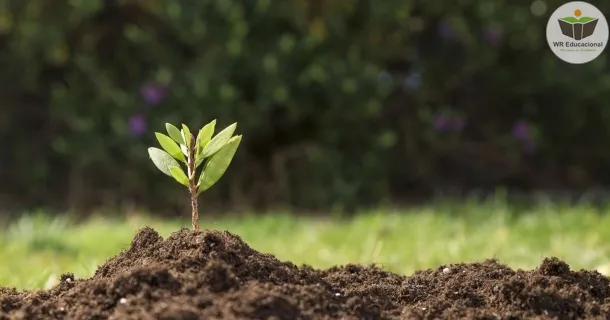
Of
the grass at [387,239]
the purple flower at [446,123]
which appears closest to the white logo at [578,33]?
the grass at [387,239]

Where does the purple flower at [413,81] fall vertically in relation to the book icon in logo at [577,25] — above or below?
above

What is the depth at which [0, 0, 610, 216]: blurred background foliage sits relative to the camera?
219 inches

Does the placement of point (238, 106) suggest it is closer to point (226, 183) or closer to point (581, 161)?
point (226, 183)

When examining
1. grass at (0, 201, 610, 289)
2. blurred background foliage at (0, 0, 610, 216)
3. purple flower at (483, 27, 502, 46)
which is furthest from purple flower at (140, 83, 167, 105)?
purple flower at (483, 27, 502, 46)

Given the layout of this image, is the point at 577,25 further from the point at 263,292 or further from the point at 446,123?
the point at 446,123

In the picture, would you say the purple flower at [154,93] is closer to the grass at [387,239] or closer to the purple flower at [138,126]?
the purple flower at [138,126]

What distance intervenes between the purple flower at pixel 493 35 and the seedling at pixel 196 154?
13.6 ft

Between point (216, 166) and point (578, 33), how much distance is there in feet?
3.36

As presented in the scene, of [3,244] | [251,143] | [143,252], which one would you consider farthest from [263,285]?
[251,143]

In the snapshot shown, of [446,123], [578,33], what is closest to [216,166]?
[578,33]

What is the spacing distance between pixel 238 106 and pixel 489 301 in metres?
3.96

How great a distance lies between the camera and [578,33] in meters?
2.18

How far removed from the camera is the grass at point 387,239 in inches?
132

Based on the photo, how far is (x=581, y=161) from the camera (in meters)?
6.40
